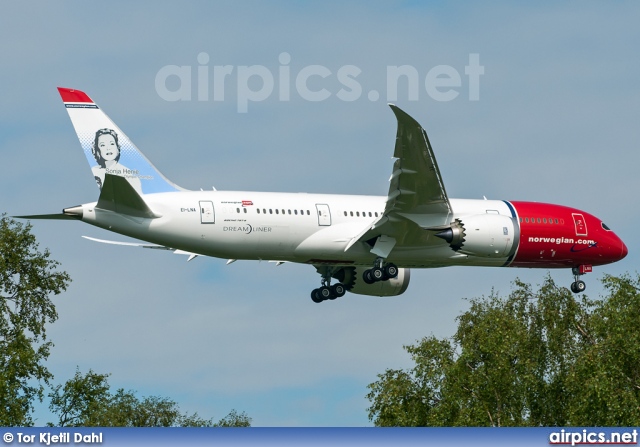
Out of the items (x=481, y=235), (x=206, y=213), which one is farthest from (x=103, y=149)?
(x=481, y=235)

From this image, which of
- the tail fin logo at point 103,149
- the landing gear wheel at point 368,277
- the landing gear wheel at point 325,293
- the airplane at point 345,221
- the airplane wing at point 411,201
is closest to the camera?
→ the airplane wing at point 411,201

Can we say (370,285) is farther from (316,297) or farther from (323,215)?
(323,215)

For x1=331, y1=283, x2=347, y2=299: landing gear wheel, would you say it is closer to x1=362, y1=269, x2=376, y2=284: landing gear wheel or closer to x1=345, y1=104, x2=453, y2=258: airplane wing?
x1=362, y1=269, x2=376, y2=284: landing gear wheel

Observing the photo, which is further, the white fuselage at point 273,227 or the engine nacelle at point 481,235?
the engine nacelle at point 481,235

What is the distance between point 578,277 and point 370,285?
29.2 ft

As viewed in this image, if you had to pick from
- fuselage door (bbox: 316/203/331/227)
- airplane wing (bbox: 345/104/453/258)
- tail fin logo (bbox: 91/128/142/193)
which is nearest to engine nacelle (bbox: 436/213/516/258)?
airplane wing (bbox: 345/104/453/258)

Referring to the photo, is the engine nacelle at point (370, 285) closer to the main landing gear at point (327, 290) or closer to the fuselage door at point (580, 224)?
the main landing gear at point (327, 290)

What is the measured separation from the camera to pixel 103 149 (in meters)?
56.7

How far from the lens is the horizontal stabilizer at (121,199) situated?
51562 mm

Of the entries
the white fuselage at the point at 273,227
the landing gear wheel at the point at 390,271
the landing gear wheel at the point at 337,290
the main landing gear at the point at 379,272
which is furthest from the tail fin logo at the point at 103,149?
the landing gear wheel at the point at 337,290

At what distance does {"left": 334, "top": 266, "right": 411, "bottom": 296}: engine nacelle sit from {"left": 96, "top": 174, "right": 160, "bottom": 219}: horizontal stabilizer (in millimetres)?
12105

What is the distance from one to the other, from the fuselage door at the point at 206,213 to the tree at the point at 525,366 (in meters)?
16.3

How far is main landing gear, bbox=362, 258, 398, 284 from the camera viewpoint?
57875mm

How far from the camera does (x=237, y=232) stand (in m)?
54.7
